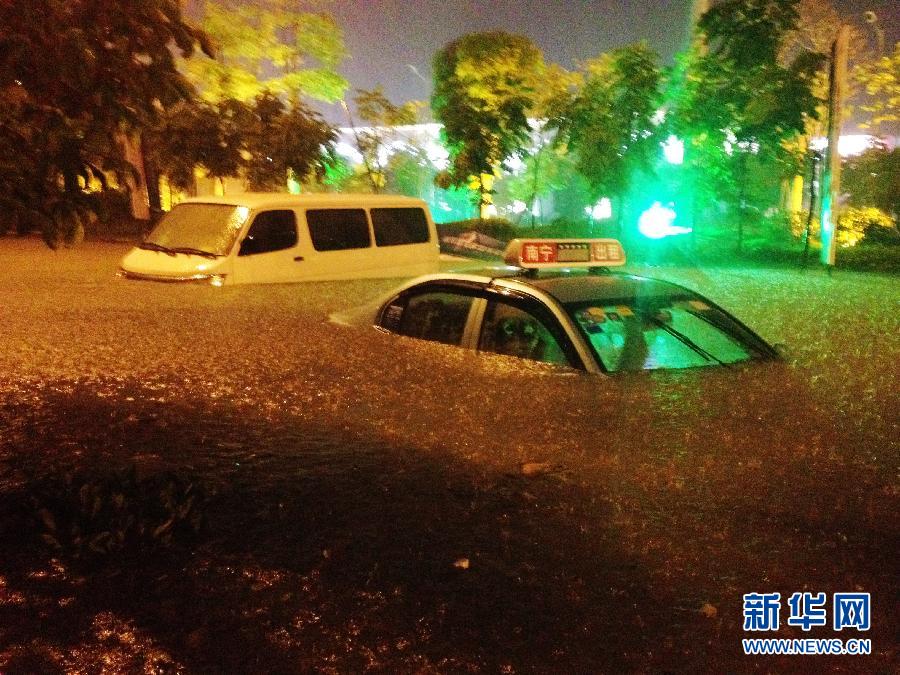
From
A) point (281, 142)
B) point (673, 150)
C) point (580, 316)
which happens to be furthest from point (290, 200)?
point (673, 150)

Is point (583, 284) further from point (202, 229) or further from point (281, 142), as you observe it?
A: point (281, 142)

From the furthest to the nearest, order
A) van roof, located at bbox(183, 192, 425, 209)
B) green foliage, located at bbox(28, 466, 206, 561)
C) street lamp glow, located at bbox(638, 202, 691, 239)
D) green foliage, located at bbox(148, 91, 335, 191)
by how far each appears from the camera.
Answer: street lamp glow, located at bbox(638, 202, 691, 239)
green foliage, located at bbox(148, 91, 335, 191)
van roof, located at bbox(183, 192, 425, 209)
green foliage, located at bbox(28, 466, 206, 561)

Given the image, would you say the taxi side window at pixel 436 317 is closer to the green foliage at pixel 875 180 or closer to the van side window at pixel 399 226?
the van side window at pixel 399 226

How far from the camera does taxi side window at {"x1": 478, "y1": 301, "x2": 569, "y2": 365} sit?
5410mm

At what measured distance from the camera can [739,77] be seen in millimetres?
19672

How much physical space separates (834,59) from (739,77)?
4.15m

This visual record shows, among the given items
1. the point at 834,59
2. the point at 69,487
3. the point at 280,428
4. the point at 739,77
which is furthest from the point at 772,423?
the point at 739,77

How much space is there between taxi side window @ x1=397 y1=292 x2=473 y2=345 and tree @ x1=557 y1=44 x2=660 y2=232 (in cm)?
1583

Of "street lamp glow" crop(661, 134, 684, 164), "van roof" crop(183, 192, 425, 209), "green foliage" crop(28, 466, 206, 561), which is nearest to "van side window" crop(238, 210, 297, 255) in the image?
"van roof" crop(183, 192, 425, 209)

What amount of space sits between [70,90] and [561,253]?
10.0 ft

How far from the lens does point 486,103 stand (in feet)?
84.1

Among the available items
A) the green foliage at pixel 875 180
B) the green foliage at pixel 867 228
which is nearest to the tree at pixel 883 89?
the green foliage at pixel 875 180

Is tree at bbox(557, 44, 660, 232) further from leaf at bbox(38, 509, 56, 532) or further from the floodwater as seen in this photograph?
leaf at bbox(38, 509, 56, 532)

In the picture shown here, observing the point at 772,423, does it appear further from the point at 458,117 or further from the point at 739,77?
the point at 458,117
